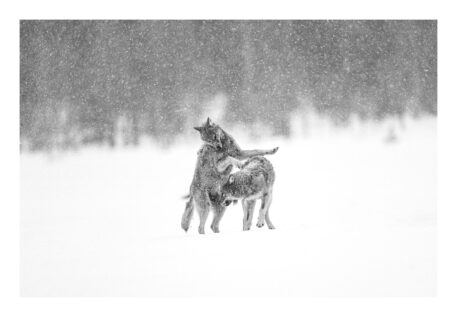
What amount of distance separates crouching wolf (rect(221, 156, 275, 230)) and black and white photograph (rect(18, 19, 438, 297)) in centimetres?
2

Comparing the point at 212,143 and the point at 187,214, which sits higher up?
the point at 212,143

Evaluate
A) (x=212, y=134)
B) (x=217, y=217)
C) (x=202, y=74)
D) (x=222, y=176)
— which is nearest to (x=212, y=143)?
(x=212, y=134)

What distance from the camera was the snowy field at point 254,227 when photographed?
21.0 feet

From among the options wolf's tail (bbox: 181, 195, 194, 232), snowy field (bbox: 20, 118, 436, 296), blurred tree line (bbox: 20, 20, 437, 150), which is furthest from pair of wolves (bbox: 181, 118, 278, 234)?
blurred tree line (bbox: 20, 20, 437, 150)

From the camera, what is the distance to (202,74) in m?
8.05

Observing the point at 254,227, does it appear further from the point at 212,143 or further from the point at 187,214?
the point at 212,143

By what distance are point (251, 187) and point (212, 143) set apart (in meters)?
0.57

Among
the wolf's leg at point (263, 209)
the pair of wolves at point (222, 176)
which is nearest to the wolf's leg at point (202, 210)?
the pair of wolves at point (222, 176)

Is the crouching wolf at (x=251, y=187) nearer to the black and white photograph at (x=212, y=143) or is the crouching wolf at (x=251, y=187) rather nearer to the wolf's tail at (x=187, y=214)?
the black and white photograph at (x=212, y=143)

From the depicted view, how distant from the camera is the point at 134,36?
775 centimetres

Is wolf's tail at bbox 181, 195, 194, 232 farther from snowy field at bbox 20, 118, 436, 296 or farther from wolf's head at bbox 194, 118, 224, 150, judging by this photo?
wolf's head at bbox 194, 118, 224, 150

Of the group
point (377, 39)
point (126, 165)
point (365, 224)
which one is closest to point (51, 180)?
point (126, 165)

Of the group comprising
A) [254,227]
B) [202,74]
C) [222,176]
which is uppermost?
[202,74]

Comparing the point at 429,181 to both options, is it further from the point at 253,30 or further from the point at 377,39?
the point at 253,30
